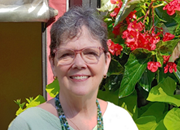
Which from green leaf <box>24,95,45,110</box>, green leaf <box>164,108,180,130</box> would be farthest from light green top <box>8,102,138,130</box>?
green leaf <box>24,95,45,110</box>

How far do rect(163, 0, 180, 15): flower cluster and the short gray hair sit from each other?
412mm

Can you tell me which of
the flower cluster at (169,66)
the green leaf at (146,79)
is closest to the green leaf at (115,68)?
the green leaf at (146,79)

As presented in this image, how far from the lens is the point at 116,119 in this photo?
1023mm

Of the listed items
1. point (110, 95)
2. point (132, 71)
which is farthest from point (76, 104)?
point (110, 95)

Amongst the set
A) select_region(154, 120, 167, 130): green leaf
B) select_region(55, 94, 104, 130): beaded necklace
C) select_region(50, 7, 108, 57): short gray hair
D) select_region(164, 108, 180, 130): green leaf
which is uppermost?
select_region(50, 7, 108, 57): short gray hair

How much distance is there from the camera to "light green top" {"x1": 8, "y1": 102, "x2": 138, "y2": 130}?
864 mm

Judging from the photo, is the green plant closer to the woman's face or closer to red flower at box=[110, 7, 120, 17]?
red flower at box=[110, 7, 120, 17]

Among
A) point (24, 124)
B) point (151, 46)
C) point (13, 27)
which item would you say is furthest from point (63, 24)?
point (13, 27)

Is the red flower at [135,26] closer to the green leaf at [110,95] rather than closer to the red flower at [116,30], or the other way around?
the red flower at [116,30]

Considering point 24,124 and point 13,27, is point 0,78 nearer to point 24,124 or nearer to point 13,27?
point 13,27

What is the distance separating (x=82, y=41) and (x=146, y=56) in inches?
18.6

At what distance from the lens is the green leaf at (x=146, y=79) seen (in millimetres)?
1290

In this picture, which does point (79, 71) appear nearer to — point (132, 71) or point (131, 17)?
point (132, 71)

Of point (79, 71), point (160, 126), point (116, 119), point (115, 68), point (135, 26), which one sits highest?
point (135, 26)
